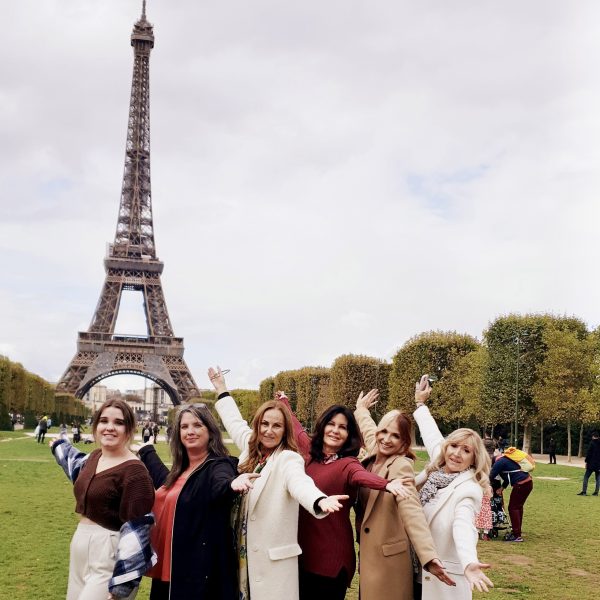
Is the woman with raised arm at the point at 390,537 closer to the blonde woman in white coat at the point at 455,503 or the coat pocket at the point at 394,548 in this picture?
the coat pocket at the point at 394,548

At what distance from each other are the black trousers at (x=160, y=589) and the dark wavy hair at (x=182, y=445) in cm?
55

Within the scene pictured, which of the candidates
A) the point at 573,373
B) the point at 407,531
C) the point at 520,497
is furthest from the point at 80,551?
the point at 573,373

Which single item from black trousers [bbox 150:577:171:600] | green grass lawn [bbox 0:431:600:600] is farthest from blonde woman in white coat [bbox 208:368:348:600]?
green grass lawn [bbox 0:431:600:600]

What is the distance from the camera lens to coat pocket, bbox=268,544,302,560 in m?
4.12

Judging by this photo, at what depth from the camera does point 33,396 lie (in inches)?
2250

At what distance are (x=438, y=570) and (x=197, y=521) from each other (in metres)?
1.35

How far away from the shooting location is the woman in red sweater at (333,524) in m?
4.31

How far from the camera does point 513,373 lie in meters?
36.3

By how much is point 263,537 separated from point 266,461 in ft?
1.43

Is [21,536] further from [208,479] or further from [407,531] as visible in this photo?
[407,531]

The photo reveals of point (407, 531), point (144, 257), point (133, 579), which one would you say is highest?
point (144, 257)

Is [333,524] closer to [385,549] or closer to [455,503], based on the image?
[385,549]

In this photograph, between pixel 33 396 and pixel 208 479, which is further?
pixel 33 396

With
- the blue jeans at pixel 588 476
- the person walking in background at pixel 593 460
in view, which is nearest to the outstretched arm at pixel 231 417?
the person walking in background at pixel 593 460
